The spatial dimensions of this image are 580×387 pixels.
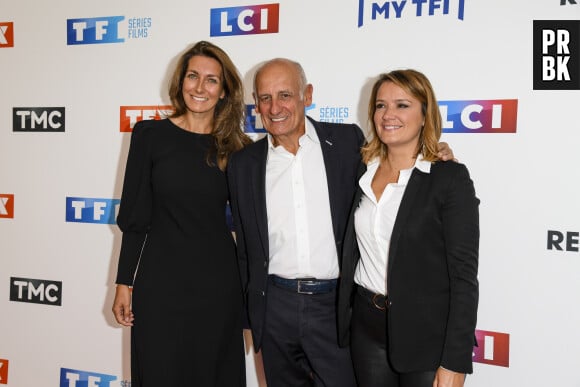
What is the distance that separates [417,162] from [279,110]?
23.2 inches

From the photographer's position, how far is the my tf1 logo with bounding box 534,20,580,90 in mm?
2148

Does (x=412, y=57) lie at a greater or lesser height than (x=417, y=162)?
greater

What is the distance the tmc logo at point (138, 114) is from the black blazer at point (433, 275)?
169cm

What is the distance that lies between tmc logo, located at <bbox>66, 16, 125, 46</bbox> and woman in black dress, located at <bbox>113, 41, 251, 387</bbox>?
1.04 meters

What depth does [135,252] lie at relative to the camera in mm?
2070

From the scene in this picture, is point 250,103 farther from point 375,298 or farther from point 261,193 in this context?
point 375,298

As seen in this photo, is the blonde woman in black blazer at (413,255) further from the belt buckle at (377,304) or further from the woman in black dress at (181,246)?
the woman in black dress at (181,246)

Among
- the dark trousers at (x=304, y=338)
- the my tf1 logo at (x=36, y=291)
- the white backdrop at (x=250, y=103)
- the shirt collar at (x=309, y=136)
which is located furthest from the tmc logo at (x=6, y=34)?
the dark trousers at (x=304, y=338)

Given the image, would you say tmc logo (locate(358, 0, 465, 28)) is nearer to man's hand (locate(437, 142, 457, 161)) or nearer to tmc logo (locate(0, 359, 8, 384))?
man's hand (locate(437, 142, 457, 161))

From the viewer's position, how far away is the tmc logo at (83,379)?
3000mm

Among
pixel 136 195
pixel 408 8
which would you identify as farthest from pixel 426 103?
pixel 136 195

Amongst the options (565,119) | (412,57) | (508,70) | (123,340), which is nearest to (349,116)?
(412,57)

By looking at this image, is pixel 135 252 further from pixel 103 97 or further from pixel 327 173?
pixel 103 97

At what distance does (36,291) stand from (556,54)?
121 inches
